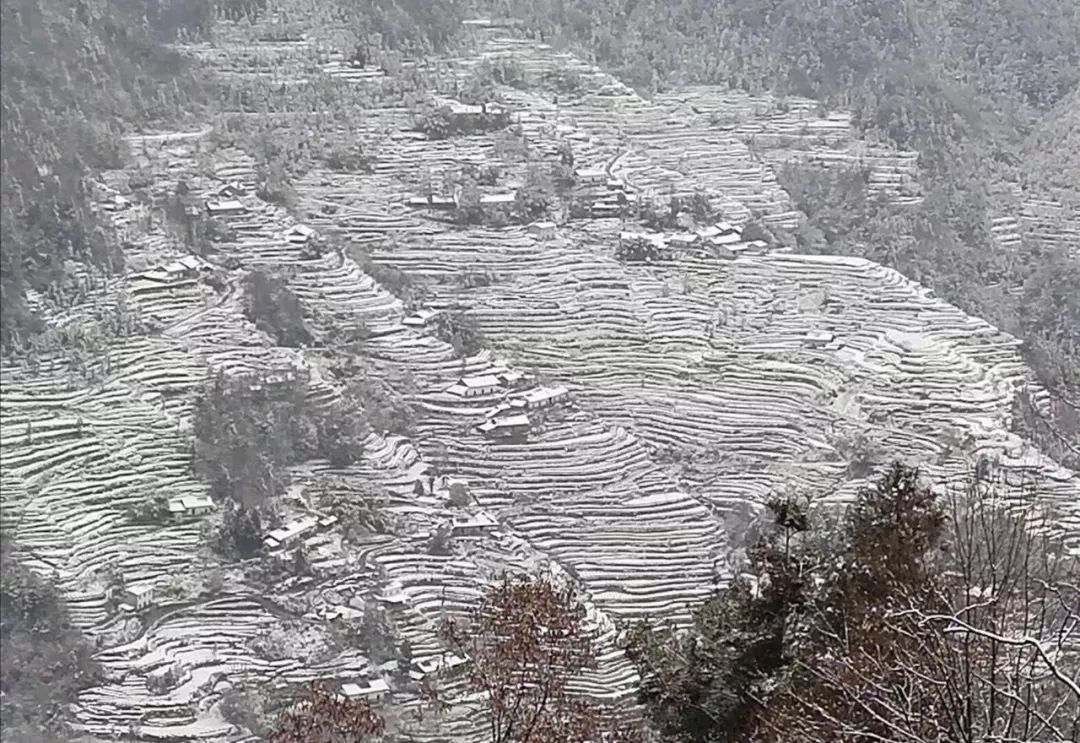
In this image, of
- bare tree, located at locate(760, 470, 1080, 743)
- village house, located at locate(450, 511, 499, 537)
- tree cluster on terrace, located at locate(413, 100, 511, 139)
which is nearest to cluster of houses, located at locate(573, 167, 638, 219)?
tree cluster on terrace, located at locate(413, 100, 511, 139)

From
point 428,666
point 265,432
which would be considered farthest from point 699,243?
point 428,666

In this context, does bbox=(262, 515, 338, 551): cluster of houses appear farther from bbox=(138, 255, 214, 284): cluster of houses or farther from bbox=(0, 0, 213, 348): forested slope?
bbox=(138, 255, 214, 284): cluster of houses

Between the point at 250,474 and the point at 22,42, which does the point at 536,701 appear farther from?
the point at 22,42

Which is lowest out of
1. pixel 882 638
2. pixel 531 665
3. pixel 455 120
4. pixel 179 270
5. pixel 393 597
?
pixel 393 597

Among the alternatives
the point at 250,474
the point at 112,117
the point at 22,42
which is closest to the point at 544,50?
the point at 112,117

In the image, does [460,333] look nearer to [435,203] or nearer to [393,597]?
[435,203]
